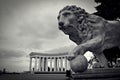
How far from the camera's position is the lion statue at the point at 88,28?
5074mm

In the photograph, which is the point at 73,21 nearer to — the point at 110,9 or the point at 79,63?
the point at 79,63

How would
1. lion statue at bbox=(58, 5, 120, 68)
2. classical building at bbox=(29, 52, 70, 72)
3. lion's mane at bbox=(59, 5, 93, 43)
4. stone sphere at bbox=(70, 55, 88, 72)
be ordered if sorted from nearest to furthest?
1. stone sphere at bbox=(70, 55, 88, 72)
2. lion statue at bbox=(58, 5, 120, 68)
3. lion's mane at bbox=(59, 5, 93, 43)
4. classical building at bbox=(29, 52, 70, 72)

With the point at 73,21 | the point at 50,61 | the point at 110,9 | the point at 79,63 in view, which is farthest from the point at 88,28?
the point at 50,61

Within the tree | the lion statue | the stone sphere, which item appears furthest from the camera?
the tree

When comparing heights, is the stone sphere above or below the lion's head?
below

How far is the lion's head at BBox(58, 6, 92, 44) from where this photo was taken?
5.12 m

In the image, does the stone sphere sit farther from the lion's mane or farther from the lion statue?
the lion's mane

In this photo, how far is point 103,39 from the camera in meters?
5.09

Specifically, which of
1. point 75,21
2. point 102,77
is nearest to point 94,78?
point 102,77

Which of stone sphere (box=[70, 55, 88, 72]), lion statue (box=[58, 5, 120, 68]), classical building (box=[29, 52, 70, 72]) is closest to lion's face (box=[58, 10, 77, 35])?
lion statue (box=[58, 5, 120, 68])

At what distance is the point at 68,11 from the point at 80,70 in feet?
6.46

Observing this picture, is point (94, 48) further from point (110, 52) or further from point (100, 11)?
point (100, 11)

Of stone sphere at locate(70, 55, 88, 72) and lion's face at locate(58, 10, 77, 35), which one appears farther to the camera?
lion's face at locate(58, 10, 77, 35)

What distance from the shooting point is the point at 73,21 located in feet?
16.9
